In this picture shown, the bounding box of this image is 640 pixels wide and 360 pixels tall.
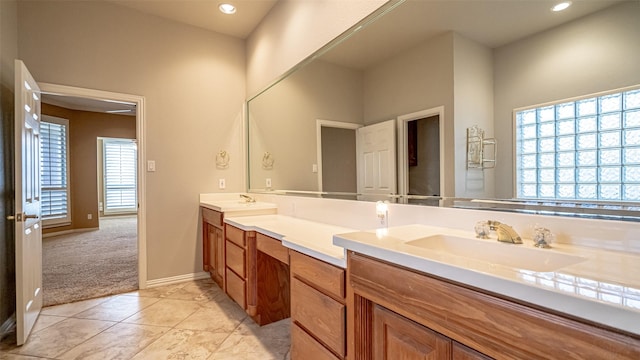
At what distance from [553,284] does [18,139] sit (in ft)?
9.48

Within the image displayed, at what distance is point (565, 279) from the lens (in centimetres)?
64

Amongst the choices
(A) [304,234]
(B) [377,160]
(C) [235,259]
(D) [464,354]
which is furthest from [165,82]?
(D) [464,354]

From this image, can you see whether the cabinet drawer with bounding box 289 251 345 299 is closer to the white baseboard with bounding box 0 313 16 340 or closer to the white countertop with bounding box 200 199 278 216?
the white countertop with bounding box 200 199 278 216

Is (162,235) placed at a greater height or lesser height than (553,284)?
lesser

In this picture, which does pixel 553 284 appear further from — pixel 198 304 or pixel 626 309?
pixel 198 304

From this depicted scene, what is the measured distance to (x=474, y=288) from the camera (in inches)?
28.6

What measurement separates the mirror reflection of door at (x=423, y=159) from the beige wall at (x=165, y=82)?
8.19ft

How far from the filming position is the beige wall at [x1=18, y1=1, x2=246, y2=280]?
263 centimetres

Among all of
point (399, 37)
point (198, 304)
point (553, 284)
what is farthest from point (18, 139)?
point (553, 284)

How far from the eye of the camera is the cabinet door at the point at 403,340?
851 mm

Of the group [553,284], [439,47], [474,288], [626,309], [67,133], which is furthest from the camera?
[67,133]

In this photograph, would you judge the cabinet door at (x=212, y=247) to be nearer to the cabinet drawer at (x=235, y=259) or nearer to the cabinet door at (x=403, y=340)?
the cabinet drawer at (x=235, y=259)

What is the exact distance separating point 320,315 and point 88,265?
3.94 metres

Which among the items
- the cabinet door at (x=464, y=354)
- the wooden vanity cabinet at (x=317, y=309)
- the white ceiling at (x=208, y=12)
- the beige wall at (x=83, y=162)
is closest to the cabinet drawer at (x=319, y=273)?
the wooden vanity cabinet at (x=317, y=309)
